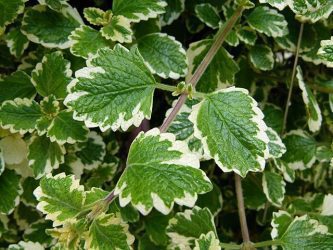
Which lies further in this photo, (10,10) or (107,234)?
(10,10)

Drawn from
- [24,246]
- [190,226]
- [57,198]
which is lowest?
[24,246]

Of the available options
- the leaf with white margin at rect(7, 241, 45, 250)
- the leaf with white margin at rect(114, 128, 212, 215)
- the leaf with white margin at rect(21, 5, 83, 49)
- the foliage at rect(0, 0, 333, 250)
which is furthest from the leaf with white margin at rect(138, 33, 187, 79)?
the leaf with white margin at rect(7, 241, 45, 250)

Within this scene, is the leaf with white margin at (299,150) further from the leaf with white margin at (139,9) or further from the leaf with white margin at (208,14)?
the leaf with white margin at (139,9)

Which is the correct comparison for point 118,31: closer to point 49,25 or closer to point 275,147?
point 49,25

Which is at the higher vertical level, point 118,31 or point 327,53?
point 327,53

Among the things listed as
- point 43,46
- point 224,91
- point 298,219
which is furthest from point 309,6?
point 43,46

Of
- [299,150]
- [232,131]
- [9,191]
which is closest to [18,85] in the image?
[9,191]

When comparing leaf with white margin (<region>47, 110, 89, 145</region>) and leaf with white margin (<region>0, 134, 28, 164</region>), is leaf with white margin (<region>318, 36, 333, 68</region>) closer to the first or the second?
leaf with white margin (<region>47, 110, 89, 145</region>)
